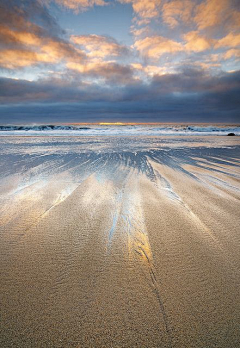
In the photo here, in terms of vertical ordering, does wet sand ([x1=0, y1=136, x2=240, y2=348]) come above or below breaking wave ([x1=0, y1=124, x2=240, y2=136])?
above

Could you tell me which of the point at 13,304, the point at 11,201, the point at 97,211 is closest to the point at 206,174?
the point at 97,211

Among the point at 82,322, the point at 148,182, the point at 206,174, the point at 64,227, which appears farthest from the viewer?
the point at 206,174

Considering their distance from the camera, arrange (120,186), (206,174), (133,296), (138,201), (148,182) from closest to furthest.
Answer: (133,296)
(138,201)
(120,186)
(148,182)
(206,174)

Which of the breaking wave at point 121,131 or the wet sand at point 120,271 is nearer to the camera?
the wet sand at point 120,271

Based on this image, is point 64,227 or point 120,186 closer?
point 64,227

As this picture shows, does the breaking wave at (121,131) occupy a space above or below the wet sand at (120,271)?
below

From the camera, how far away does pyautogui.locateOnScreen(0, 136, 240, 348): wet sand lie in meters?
0.82

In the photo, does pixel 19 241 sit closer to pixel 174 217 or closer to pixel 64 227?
pixel 64 227

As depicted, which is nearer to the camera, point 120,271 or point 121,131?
point 120,271

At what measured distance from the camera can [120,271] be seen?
1179mm

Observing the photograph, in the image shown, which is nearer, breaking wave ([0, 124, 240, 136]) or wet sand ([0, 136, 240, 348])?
wet sand ([0, 136, 240, 348])

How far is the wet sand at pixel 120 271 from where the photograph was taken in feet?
2.69

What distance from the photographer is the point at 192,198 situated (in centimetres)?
245

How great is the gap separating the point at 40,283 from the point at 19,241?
0.55 metres
